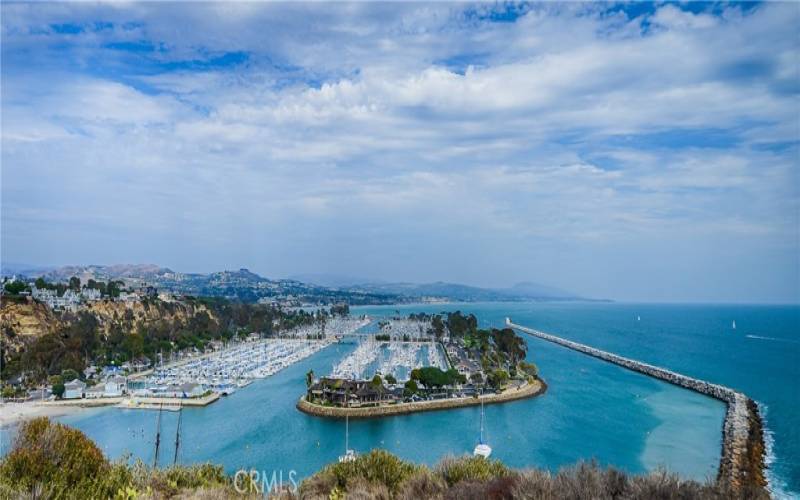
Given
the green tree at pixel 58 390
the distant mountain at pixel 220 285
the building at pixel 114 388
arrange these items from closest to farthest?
the green tree at pixel 58 390, the building at pixel 114 388, the distant mountain at pixel 220 285

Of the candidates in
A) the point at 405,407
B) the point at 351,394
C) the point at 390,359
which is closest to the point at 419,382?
the point at 405,407

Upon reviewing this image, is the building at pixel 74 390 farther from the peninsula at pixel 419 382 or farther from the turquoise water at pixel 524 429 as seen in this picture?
the peninsula at pixel 419 382

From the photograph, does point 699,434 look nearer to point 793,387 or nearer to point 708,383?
point 708,383

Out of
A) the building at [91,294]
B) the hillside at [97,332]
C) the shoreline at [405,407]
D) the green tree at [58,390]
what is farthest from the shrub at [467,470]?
the building at [91,294]

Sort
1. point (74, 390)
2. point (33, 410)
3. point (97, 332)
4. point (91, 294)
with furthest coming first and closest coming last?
point (91, 294)
point (97, 332)
point (74, 390)
point (33, 410)

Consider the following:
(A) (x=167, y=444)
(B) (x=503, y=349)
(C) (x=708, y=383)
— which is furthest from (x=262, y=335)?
(C) (x=708, y=383)

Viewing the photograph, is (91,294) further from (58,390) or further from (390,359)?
(390,359)

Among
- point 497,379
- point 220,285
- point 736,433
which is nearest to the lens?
point 736,433
